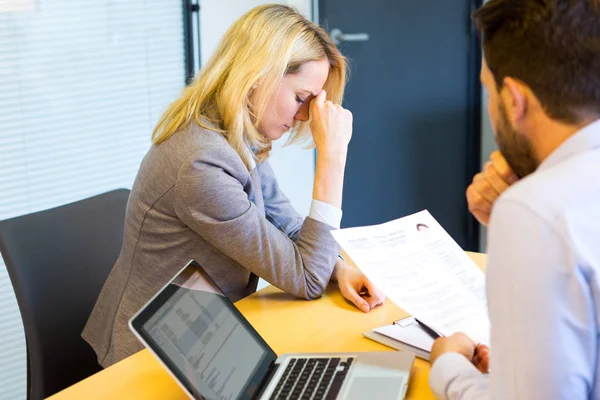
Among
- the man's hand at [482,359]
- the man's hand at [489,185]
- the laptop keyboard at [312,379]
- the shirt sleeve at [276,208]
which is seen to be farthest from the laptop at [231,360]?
the shirt sleeve at [276,208]

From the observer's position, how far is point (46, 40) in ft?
8.50

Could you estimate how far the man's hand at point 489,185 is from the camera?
119 centimetres

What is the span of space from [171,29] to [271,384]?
2.17 m

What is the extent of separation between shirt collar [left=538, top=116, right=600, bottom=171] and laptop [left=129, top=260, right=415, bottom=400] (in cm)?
43

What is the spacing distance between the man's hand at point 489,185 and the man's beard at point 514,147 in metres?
0.20

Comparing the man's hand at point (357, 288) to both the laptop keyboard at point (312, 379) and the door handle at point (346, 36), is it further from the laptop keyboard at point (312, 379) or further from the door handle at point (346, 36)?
the door handle at point (346, 36)

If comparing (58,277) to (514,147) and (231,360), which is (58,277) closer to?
(231,360)

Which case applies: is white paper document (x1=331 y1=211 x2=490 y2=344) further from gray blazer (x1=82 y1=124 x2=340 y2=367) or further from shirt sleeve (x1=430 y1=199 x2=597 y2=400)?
shirt sleeve (x1=430 y1=199 x2=597 y2=400)

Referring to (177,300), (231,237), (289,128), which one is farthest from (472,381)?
(289,128)

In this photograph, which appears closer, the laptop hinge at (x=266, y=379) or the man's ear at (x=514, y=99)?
the man's ear at (x=514, y=99)

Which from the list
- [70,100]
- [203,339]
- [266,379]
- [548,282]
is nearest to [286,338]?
[266,379]

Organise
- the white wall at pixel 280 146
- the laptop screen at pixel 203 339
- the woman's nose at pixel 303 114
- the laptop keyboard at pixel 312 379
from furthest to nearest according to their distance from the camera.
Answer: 1. the white wall at pixel 280 146
2. the woman's nose at pixel 303 114
3. the laptop keyboard at pixel 312 379
4. the laptop screen at pixel 203 339

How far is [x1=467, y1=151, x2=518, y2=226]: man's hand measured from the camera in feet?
3.91

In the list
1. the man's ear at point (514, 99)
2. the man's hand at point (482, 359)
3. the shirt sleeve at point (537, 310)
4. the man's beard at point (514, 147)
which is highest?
the man's ear at point (514, 99)
